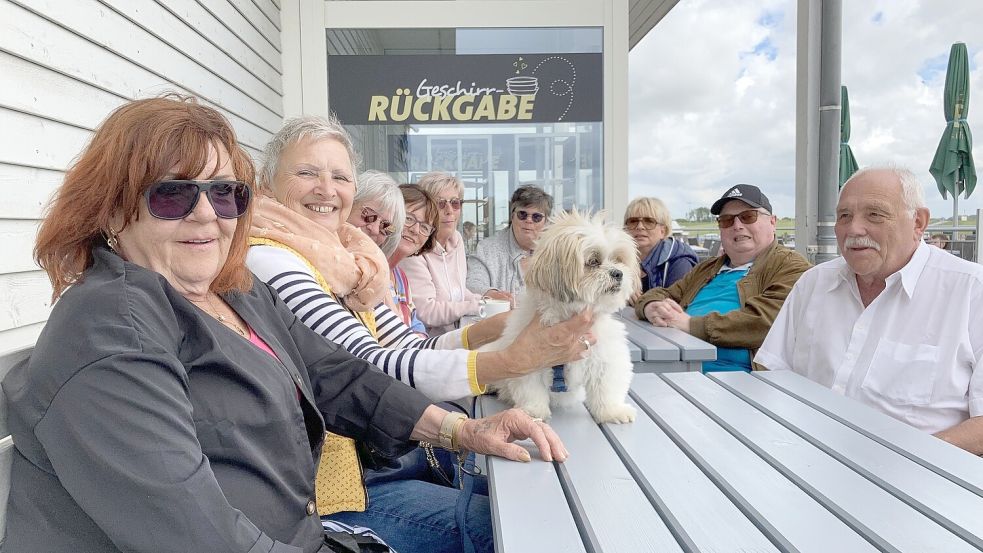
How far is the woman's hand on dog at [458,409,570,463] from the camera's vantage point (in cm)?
148

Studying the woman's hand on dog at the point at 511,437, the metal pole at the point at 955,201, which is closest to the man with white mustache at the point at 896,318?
the woman's hand on dog at the point at 511,437

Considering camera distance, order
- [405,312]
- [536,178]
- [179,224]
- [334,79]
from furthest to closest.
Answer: [536,178] → [334,79] → [405,312] → [179,224]

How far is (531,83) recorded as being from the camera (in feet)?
19.4

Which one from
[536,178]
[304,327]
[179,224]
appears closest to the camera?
[179,224]

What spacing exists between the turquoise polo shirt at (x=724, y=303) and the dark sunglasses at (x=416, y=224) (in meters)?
1.64

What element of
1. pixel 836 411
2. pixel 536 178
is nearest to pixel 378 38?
pixel 536 178

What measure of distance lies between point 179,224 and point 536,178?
5047 mm

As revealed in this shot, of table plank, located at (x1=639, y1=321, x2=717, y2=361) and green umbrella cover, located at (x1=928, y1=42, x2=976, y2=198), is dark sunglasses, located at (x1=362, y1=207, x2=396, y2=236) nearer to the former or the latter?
Answer: table plank, located at (x1=639, y1=321, x2=717, y2=361)

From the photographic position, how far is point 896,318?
2.28 metres

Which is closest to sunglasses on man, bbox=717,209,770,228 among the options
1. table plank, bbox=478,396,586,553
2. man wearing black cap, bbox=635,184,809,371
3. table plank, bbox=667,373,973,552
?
man wearing black cap, bbox=635,184,809,371

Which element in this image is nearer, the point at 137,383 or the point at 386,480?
the point at 137,383

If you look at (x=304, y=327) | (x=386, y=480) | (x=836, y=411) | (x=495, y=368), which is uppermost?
(x=304, y=327)

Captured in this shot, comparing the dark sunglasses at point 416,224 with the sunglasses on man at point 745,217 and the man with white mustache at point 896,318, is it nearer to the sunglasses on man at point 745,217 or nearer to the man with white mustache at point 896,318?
the sunglasses on man at point 745,217

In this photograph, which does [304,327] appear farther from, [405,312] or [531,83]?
[531,83]
